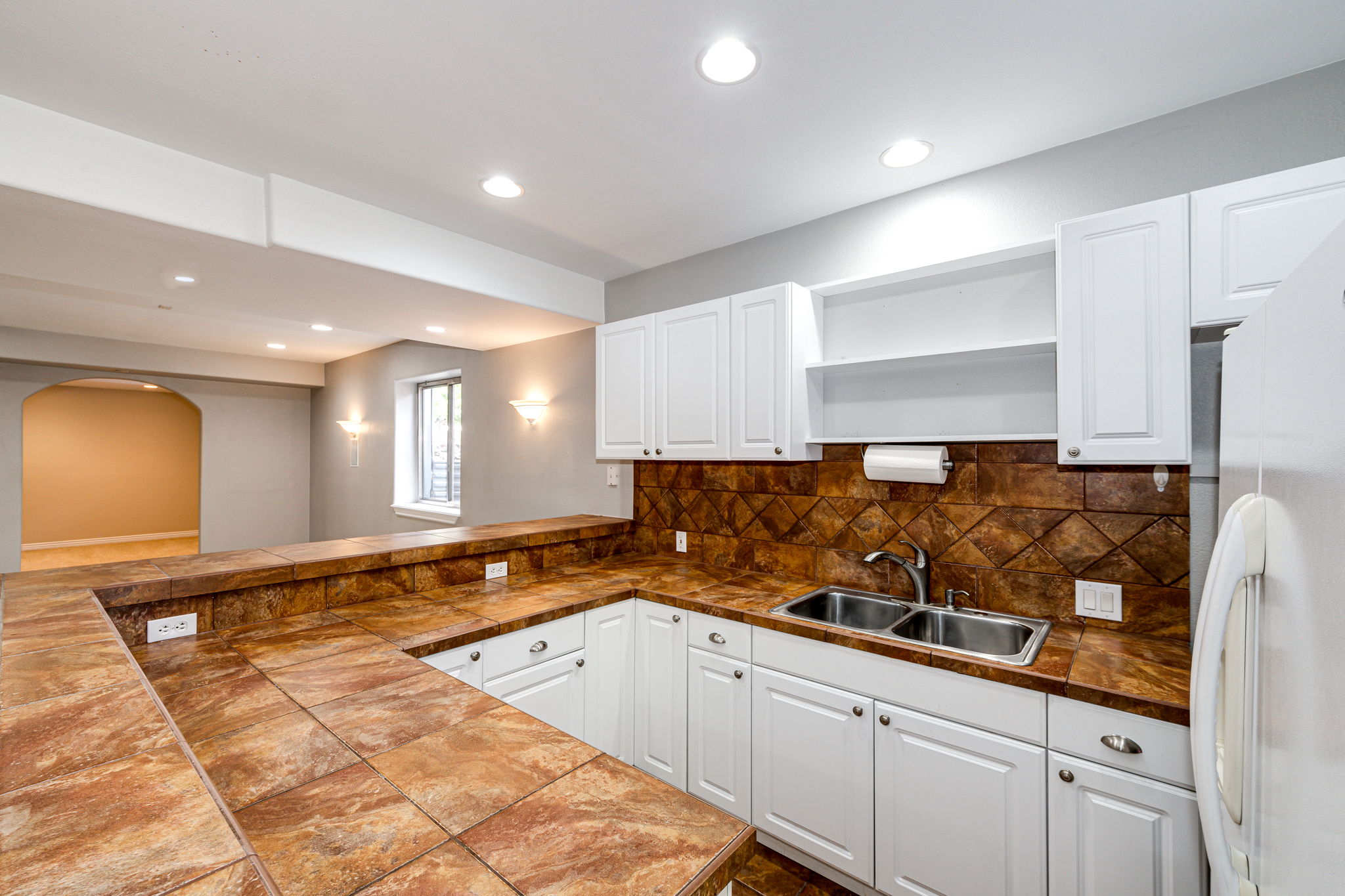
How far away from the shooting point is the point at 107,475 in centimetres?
828

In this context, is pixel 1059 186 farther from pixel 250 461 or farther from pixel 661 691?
pixel 250 461

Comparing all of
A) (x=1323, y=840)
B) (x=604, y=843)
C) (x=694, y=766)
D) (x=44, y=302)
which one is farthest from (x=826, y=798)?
(x=44, y=302)

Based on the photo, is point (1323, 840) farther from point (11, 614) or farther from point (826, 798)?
point (11, 614)

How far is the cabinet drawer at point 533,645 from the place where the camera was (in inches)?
78.7

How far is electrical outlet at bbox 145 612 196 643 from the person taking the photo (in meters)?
1.74

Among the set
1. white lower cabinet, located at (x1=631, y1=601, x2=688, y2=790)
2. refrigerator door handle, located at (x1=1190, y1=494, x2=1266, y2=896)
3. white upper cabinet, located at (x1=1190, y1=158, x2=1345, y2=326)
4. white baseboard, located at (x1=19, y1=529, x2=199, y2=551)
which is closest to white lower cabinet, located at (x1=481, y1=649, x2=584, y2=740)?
white lower cabinet, located at (x1=631, y1=601, x2=688, y2=790)

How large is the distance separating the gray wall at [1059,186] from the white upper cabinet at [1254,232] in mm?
275

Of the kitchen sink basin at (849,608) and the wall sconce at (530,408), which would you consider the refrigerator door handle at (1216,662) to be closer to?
the kitchen sink basin at (849,608)

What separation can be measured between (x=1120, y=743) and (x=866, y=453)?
115 centimetres

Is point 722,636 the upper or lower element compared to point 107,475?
lower

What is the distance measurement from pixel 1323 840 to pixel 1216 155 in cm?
210

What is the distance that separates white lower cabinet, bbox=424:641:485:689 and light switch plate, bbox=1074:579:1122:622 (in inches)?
81.5

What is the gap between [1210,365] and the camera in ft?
5.55

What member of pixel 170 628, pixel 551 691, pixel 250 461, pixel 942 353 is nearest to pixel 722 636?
pixel 551 691
